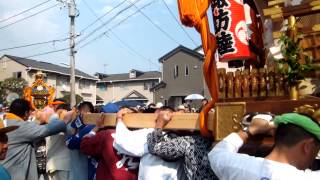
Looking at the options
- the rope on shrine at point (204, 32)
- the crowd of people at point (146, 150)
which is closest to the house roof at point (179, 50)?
the crowd of people at point (146, 150)

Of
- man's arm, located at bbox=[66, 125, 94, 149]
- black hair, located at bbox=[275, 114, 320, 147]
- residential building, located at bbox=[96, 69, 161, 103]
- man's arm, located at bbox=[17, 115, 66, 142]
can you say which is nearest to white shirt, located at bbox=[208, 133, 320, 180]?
black hair, located at bbox=[275, 114, 320, 147]

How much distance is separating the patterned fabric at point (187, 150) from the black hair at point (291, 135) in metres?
0.91

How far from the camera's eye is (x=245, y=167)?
2.20 m

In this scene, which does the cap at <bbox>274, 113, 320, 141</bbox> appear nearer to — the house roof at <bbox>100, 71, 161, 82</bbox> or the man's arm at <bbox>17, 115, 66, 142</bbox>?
the man's arm at <bbox>17, 115, 66, 142</bbox>

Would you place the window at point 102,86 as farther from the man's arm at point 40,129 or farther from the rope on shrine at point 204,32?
the rope on shrine at point 204,32

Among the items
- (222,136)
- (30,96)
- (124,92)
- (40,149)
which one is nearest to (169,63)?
(124,92)

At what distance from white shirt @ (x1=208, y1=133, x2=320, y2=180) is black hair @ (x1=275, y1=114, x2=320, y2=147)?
0.39 ft

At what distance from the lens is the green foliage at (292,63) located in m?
2.56

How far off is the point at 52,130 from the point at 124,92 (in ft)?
140

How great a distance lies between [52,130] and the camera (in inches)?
178

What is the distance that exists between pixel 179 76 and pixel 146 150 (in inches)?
1263

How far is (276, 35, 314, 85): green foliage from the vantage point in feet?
8.39

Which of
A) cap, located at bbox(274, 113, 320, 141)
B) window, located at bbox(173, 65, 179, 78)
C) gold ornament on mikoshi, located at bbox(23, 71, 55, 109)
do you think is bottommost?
cap, located at bbox(274, 113, 320, 141)

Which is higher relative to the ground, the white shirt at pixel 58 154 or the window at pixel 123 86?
the window at pixel 123 86
